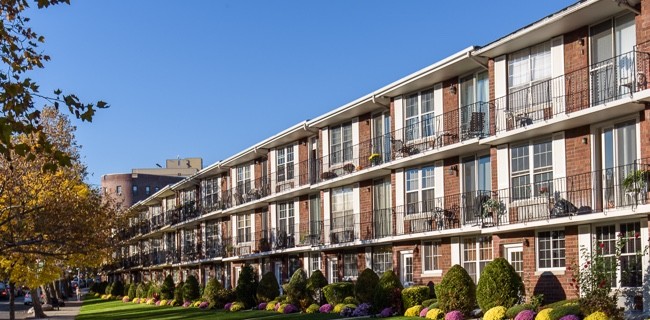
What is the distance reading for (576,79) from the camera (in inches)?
1003

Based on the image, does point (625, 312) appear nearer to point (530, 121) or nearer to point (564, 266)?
point (564, 266)

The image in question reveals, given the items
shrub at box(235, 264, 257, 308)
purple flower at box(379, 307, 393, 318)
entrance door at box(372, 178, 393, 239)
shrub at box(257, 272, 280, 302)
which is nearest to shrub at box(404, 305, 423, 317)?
purple flower at box(379, 307, 393, 318)

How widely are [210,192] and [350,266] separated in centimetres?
2369

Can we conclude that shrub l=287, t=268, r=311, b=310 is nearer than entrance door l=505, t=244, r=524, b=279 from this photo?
No

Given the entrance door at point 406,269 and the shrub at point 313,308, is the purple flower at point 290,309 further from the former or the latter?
the entrance door at point 406,269

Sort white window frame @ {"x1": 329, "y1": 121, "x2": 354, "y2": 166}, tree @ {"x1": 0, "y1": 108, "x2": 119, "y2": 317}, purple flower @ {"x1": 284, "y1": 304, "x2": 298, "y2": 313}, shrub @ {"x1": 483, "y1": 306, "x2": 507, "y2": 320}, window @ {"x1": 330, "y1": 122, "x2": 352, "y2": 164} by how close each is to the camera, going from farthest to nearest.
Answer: window @ {"x1": 330, "y1": 122, "x2": 352, "y2": 164} < white window frame @ {"x1": 329, "y1": 121, "x2": 354, "y2": 166} < purple flower @ {"x1": 284, "y1": 304, "x2": 298, "y2": 313} < shrub @ {"x1": 483, "y1": 306, "x2": 507, "y2": 320} < tree @ {"x1": 0, "y1": 108, "x2": 119, "y2": 317}

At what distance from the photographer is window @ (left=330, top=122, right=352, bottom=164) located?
4012 centimetres

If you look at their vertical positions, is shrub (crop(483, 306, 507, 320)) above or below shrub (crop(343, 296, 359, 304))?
above

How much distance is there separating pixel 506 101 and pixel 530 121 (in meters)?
1.49

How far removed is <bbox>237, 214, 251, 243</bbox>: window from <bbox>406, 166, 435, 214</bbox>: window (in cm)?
2056

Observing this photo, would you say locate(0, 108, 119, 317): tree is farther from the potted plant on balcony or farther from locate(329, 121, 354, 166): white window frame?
the potted plant on balcony

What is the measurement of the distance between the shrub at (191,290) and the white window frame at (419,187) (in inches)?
876

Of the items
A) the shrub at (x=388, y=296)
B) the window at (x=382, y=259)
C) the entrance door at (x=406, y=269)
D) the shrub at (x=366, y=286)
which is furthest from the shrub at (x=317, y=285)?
the shrub at (x=388, y=296)

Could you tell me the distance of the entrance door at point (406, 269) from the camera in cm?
3469
